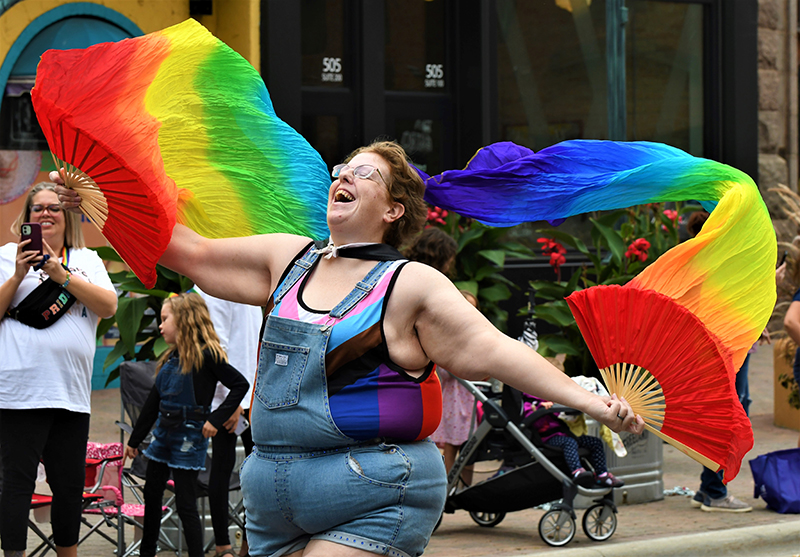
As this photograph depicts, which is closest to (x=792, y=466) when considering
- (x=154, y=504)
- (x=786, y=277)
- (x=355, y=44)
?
(x=786, y=277)

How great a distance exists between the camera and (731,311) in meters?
3.04

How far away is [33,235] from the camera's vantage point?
4.78m

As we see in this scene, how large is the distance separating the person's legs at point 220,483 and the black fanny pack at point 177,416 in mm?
156

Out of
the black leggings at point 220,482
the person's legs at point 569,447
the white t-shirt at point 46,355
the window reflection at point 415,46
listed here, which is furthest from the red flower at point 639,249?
the window reflection at point 415,46

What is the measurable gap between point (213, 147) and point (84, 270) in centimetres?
187

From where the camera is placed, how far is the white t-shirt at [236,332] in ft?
19.1

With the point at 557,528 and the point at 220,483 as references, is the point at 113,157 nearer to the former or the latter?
the point at 220,483

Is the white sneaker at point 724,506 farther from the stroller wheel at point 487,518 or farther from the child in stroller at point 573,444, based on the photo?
the stroller wheel at point 487,518

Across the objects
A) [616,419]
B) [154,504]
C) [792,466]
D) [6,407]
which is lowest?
[792,466]

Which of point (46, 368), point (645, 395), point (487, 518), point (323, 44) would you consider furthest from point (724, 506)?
point (323, 44)

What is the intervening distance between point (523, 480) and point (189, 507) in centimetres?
197

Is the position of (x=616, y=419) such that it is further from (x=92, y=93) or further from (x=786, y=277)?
(x=786, y=277)

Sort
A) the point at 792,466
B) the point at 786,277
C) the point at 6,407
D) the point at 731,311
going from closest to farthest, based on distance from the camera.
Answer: the point at 731,311, the point at 6,407, the point at 792,466, the point at 786,277

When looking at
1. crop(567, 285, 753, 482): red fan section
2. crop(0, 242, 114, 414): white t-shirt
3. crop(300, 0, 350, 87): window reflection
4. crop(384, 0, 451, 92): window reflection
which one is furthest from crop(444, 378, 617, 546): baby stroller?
crop(384, 0, 451, 92): window reflection
